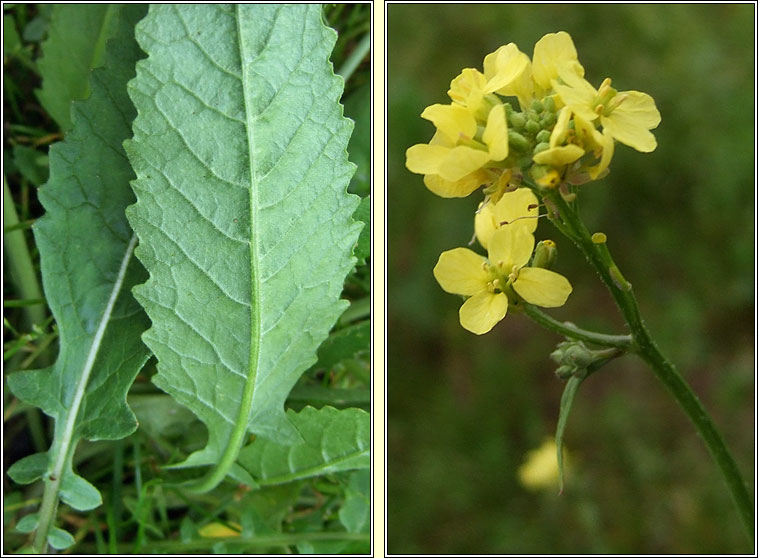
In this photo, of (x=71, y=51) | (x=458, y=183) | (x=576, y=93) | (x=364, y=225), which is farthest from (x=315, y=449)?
(x=71, y=51)

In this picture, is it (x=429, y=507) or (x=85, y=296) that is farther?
(x=429, y=507)

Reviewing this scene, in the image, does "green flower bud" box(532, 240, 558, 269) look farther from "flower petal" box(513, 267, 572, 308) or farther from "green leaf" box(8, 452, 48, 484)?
"green leaf" box(8, 452, 48, 484)

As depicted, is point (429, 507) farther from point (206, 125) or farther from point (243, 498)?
point (206, 125)

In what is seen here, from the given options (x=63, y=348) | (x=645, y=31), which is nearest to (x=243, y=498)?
(x=63, y=348)

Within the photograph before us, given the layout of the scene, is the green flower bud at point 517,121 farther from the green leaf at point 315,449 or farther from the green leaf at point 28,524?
the green leaf at point 28,524

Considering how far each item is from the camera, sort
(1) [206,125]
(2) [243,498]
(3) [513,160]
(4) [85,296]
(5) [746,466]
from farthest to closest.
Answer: (5) [746,466]
(2) [243,498]
(4) [85,296]
(1) [206,125]
(3) [513,160]

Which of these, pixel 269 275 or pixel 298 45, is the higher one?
pixel 298 45

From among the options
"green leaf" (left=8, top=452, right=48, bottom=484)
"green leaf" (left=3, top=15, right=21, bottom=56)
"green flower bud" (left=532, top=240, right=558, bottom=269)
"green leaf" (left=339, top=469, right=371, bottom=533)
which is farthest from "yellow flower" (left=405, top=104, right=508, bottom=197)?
"green leaf" (left=3, top=15, right=21, bottom=56)
